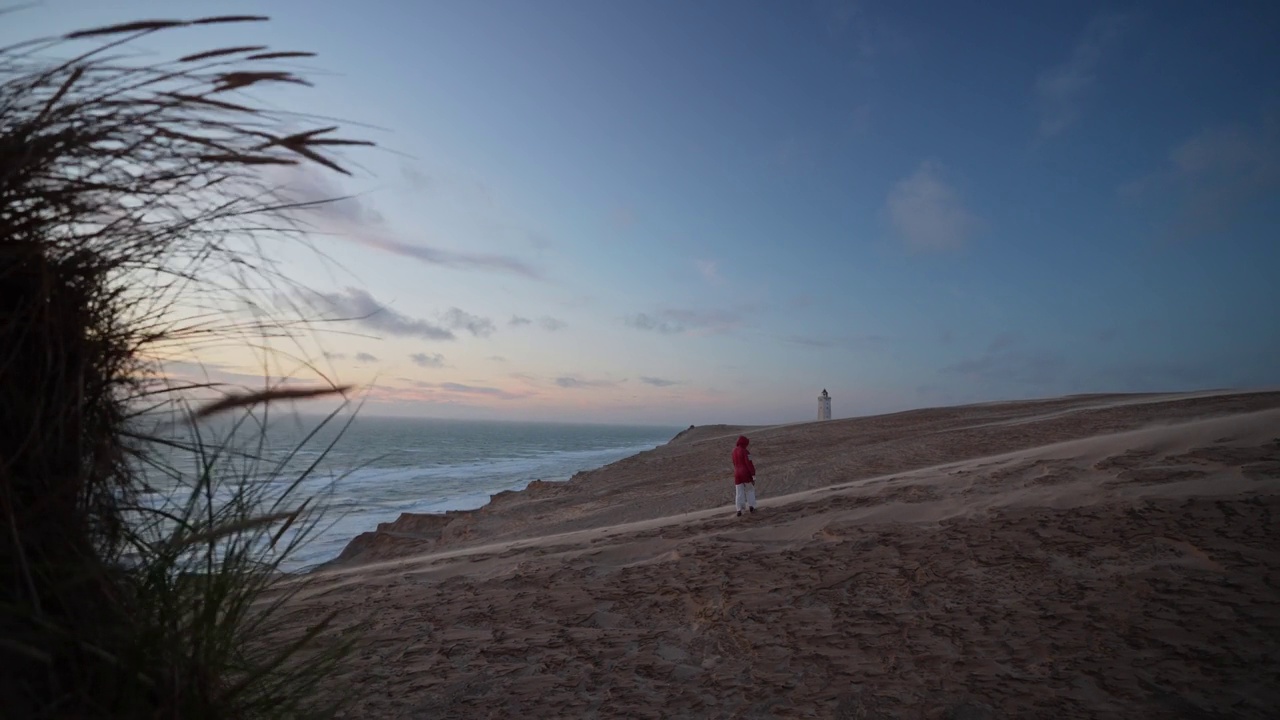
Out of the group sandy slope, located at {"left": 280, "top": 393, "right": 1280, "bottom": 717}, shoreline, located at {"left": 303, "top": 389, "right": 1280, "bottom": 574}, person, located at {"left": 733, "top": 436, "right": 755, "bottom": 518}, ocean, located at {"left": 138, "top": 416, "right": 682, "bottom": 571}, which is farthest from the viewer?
shoreline, located at {"left": 303, "top": 389, "right": 1280, "bottom": 574}

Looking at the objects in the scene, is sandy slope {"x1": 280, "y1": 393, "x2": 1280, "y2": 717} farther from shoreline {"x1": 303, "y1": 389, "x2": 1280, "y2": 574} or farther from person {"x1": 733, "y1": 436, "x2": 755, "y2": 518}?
shoreline {"x1": 303, "y1": 389, "x2": 1280, "y2": 574}

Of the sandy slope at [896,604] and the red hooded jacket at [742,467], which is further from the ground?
the red hooded jacket at [742,467]

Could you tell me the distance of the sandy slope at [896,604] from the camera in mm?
3895

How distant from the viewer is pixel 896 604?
5.14 metres

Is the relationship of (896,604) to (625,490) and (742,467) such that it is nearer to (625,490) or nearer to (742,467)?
(742,467)

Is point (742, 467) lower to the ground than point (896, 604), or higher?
higher

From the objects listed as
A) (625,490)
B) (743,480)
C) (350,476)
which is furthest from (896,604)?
(350,476)

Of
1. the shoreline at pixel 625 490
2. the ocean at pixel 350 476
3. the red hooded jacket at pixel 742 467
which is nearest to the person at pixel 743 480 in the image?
the red hooded jacket at pixel 742 467

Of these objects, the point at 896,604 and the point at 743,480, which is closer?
the point at 896,604

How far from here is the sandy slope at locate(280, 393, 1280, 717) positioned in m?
3.89

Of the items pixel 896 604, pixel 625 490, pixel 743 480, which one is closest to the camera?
pixel 896 604

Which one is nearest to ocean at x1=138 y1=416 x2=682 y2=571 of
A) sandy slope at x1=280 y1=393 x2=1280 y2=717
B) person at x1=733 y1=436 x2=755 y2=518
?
sandy slope at x1=280 y1=393 x2=1280 y2=717

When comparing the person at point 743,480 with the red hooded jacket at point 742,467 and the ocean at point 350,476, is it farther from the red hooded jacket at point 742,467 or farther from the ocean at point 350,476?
the ocean at point 350,476

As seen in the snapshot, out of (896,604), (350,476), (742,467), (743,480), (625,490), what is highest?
(742,467)
